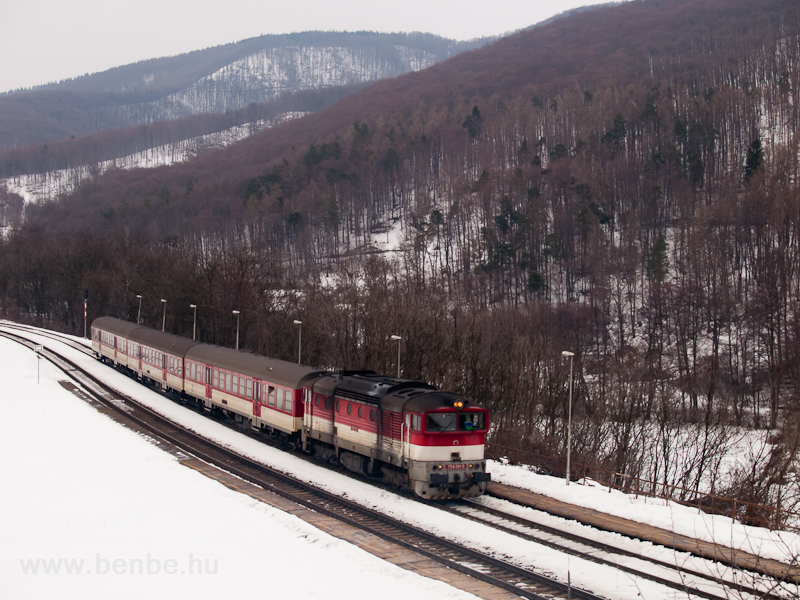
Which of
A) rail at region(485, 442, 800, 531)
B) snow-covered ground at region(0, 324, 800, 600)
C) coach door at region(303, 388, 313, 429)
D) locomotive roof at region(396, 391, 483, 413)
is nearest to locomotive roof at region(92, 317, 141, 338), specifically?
snow-covered ground at region(0, 324, 800, 600)

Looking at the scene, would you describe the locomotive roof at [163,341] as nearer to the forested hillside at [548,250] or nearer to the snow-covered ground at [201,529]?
the forested hillside at [548,250]

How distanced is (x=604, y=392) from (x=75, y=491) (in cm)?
3095

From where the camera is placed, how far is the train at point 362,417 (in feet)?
68.2

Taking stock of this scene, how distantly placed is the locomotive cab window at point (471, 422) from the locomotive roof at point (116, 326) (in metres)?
36.7

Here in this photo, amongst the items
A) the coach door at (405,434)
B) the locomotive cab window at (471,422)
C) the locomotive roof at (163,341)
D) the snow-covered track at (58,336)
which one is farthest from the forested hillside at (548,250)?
the coach door at (405,434)

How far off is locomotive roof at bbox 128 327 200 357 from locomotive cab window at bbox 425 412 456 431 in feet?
77.4

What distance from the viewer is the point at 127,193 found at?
18950 centimetres

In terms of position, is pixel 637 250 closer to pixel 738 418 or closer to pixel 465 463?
pixel 738 418

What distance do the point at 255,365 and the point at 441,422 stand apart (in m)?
13.8

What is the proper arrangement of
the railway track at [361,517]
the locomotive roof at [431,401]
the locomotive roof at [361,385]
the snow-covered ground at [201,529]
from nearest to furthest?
the snow-covered ground at [201,529], the railway track at [361,517], the locomotive roof at [431,401], the locomotive roof at [361,385]

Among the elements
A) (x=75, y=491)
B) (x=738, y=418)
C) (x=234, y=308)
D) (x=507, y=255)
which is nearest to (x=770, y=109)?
(x=507, y=255)

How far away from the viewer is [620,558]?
53.7ft

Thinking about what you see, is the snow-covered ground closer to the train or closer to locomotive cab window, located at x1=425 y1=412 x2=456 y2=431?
the train

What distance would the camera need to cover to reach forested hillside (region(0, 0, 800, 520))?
4172cm
